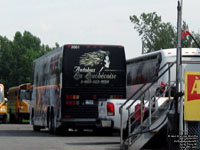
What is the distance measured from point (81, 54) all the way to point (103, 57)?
32.5 inches

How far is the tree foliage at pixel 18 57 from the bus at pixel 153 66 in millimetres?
84570

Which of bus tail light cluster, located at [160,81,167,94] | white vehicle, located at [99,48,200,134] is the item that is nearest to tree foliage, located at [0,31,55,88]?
white vehicle, located at [99,48,200,134]

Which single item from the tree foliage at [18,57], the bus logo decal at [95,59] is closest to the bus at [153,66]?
the bus logo decal at [95,59]

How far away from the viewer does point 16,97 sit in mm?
53594

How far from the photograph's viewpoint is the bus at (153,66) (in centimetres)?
2735

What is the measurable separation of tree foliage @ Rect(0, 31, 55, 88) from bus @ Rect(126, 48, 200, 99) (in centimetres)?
8457

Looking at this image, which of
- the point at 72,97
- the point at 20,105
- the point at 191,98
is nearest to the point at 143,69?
the point at 72,97

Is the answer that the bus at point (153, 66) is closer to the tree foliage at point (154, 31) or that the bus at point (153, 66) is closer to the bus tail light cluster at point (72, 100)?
the bus tail light cluster at point (72, 100)

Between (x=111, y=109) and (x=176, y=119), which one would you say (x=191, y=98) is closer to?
(x=176, y=119)

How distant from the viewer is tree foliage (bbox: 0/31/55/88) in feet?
406

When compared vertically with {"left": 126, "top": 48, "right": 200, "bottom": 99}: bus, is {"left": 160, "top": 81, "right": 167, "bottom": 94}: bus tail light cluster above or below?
below

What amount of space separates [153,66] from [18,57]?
99776 mm

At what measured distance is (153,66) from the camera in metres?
30.8

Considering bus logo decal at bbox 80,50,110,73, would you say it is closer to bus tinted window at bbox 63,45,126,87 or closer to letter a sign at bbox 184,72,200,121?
bus tinted window at bbox 63,45,126,87
